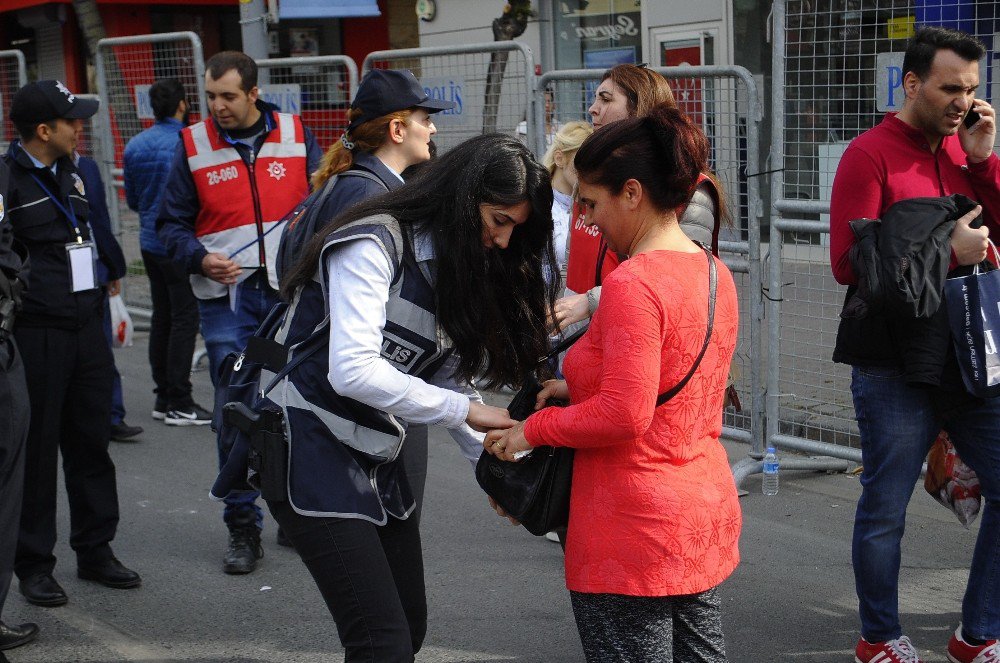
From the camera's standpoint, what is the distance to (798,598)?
14.2 ft

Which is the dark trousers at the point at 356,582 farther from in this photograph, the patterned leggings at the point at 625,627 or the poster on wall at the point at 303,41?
the poster on wall at the point at 303,41

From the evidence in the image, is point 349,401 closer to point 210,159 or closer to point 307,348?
point 307,348

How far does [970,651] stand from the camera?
12.1 ft

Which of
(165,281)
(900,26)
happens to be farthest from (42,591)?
(900,26)

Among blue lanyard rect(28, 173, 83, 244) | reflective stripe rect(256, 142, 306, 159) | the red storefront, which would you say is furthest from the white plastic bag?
the red storefront

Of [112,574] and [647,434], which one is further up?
[647,434]

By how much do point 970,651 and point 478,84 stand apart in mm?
4473

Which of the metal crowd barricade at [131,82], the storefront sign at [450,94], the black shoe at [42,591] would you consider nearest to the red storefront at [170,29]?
the metal crowd barricade at [131,82]

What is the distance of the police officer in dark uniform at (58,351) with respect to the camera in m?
4.43

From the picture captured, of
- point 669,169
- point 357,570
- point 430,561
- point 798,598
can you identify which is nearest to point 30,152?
point 430,561

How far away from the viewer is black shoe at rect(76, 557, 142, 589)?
4.63 m

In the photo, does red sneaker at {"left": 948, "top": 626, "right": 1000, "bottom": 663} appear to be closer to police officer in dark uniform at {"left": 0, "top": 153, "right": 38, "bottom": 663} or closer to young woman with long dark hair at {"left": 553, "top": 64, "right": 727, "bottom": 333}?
young woman with long dark hair at {"left": 553, "top": 64, "right": 727, "bottom": 333}

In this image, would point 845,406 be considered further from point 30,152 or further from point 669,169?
point 30,152

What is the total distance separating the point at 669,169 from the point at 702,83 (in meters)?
3.24
